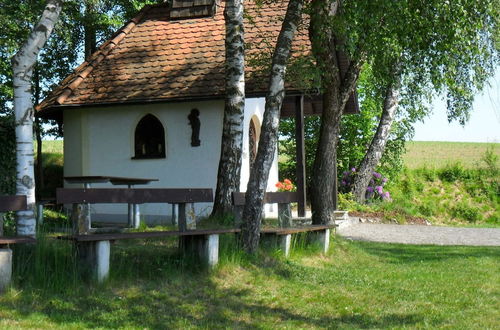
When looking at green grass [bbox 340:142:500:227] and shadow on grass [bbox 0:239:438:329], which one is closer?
shadow on grass [bbox 0:239:438:329]

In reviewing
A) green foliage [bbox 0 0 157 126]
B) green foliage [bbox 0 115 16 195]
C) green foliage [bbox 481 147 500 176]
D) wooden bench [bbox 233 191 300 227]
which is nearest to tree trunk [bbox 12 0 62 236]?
wooden bench [bbox 233 191 300 227]

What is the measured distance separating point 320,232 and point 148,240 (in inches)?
118

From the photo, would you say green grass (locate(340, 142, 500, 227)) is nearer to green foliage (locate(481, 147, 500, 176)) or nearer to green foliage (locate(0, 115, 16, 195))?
green foliage (locate(481, 147, 500, 176))

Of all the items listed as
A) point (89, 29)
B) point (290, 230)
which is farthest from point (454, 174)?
point (290, 230)

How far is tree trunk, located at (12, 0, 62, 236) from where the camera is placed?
8344mm

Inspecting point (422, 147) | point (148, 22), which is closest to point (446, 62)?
point (148, 22)

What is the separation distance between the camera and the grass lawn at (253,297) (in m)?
6.86

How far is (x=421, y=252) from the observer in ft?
46.8

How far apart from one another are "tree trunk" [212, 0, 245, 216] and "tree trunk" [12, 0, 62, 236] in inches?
186

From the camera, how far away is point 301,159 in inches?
649

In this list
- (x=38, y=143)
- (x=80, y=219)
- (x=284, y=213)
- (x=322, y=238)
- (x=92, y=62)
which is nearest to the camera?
(x=80, y=219)

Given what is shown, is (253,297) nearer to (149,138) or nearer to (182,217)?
(182,217)

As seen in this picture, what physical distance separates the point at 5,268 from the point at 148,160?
36.1 ft

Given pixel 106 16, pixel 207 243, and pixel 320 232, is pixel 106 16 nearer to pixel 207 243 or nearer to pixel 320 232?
pixel 320 232
